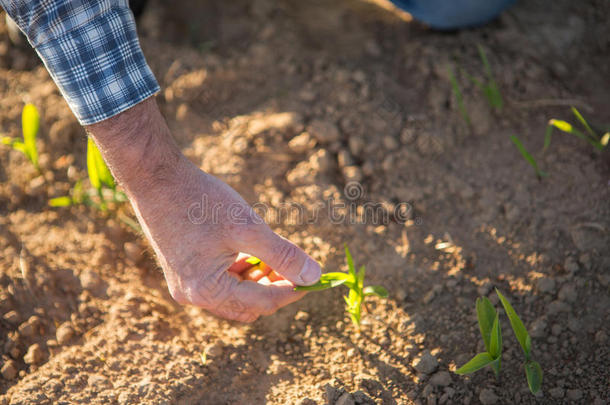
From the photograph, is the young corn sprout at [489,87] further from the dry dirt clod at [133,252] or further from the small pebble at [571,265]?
the dry dirt clod at [133,252]

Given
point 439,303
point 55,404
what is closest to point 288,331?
point 439,303

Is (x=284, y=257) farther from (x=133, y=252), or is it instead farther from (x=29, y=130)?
(x=29, y=130)

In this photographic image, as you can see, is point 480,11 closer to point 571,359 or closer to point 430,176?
point 430,176

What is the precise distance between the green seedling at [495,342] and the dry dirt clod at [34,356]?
1.11 meters

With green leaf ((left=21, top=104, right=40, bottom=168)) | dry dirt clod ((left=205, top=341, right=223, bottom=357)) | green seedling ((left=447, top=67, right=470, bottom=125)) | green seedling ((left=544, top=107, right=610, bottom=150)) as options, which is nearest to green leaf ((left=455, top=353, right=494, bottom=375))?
dry dirt clod ((left=205, top=341, right=223, bottom=357))

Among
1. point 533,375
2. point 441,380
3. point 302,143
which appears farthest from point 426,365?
point 302,143

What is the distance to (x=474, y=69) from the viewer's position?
1861 millimetres

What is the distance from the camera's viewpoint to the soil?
1347 mm

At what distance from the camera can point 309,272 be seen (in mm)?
1269

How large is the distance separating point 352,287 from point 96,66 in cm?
82

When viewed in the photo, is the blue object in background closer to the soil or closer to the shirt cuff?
the soil

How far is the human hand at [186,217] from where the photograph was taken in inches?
47.2

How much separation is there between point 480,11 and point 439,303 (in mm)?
1131

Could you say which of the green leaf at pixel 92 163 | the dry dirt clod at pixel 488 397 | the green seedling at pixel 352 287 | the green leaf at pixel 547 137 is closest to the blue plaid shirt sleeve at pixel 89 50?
the green leaf at pixel 92 163
